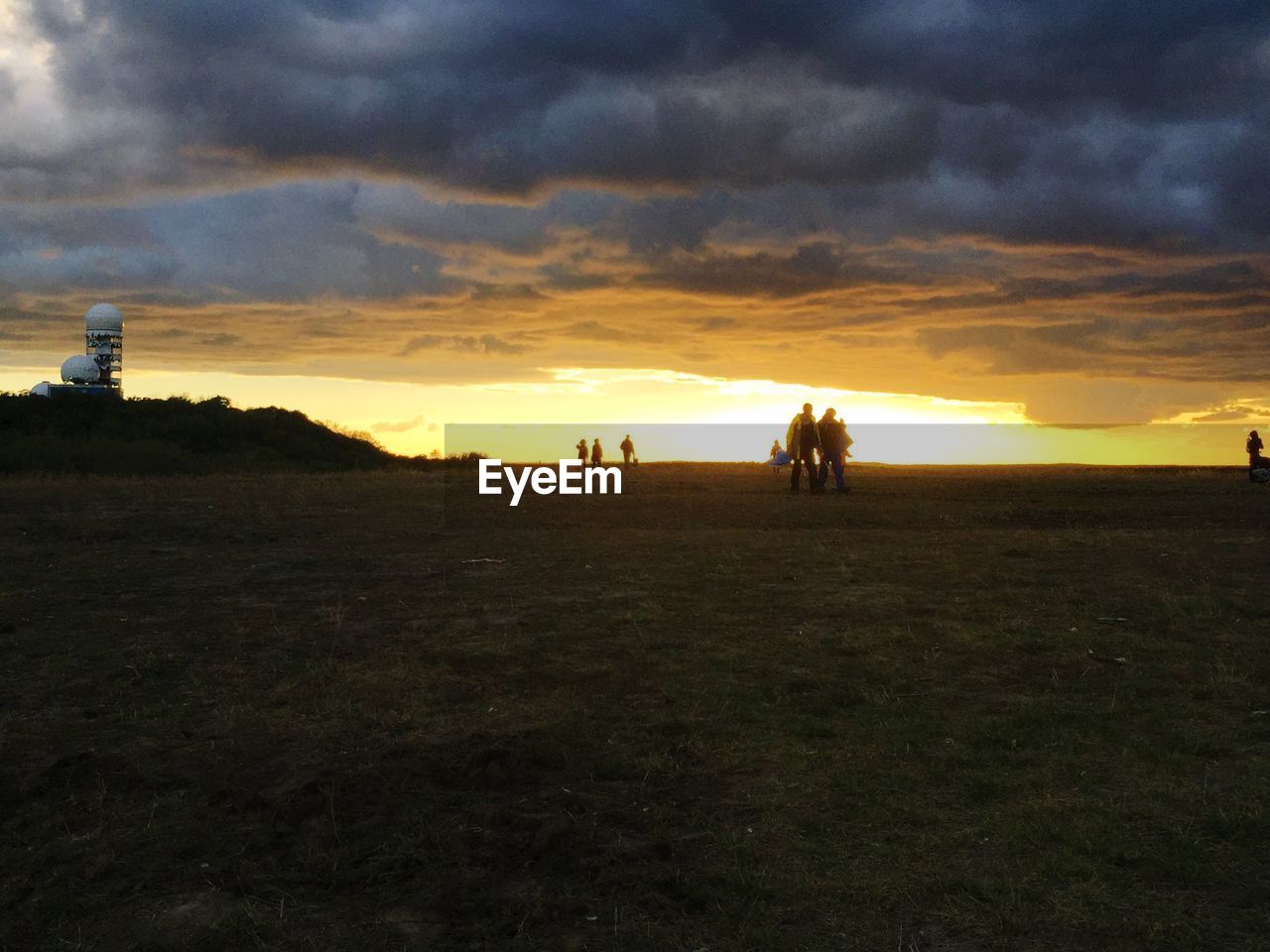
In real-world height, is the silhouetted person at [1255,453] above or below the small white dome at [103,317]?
below

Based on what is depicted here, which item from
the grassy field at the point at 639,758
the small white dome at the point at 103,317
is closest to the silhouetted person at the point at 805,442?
the grassy field at the point at 639,758

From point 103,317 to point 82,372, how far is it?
4103 mm

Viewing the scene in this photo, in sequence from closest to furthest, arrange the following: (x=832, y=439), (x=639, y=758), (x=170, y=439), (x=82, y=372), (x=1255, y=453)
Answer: (x=639, y=758) < (x=832, y=439) < (x=1255, y=453) < (x=170, y=439) < (x=82, y=372)

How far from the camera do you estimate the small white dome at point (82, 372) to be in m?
71.2

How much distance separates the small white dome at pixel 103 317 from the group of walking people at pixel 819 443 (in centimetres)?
5870

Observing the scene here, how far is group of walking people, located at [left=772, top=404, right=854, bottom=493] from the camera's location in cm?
2659

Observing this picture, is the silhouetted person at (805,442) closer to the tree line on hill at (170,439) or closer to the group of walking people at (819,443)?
the group of walking people at (819,443)

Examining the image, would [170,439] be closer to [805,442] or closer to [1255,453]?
[805,442]

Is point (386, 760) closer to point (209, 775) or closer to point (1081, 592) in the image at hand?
point (209, 775)

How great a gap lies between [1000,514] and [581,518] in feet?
29.4

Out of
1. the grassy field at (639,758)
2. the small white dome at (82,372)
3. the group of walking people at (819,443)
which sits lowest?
the grassy field at (639,758)

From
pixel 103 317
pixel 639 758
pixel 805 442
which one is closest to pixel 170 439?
pixel 103 317

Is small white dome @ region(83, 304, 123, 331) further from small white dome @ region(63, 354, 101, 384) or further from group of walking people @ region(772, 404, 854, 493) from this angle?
group of walking people @ region(772, 404, 854, 493)

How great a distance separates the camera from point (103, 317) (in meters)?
70.5
